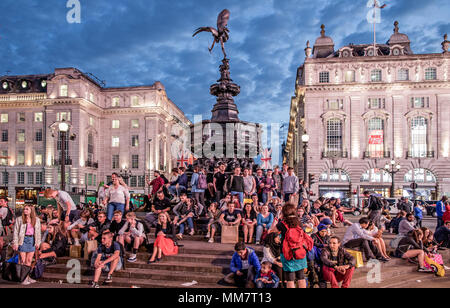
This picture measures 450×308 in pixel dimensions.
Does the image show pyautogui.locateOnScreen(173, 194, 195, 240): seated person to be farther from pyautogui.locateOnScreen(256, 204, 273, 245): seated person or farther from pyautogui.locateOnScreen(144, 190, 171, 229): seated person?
pyautogui.locateOnScreen(256, 204, 273, 245): seated person

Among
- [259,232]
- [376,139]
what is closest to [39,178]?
[376,139]

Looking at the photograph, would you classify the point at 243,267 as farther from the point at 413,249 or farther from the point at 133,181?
the point at 133,181

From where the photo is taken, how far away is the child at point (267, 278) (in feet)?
23.3

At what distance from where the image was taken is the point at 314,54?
5416 centimetres

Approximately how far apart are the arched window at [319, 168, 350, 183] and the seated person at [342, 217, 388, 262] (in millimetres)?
39399

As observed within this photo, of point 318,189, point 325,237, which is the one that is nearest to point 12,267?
point 325,237

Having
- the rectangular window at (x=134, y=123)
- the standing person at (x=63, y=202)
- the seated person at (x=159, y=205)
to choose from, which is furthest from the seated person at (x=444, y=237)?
the rectangular window at (x=134, y=123)

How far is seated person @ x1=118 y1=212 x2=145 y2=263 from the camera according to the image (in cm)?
912

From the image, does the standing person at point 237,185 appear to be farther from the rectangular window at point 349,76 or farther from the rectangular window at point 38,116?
the rectangular window at point 38,116

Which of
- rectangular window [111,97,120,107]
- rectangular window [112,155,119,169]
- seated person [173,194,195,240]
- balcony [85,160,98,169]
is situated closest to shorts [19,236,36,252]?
seated person [173,194,195,240]

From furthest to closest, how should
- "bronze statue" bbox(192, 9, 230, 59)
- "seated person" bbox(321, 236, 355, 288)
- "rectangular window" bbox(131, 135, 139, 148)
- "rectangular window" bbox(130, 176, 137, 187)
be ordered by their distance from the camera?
"rectangular window" bbox(131, 135, 139, 148) < "rectangular window" bbox(130, 176, 137, 187) < "bronze statue" bbox(192, 9, 230, 59) < "seated person" bbox(321, 236, 355, 288)

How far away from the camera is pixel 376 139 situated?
47750 millimetres

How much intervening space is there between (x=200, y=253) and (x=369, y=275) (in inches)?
165

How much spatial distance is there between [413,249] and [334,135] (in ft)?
133
